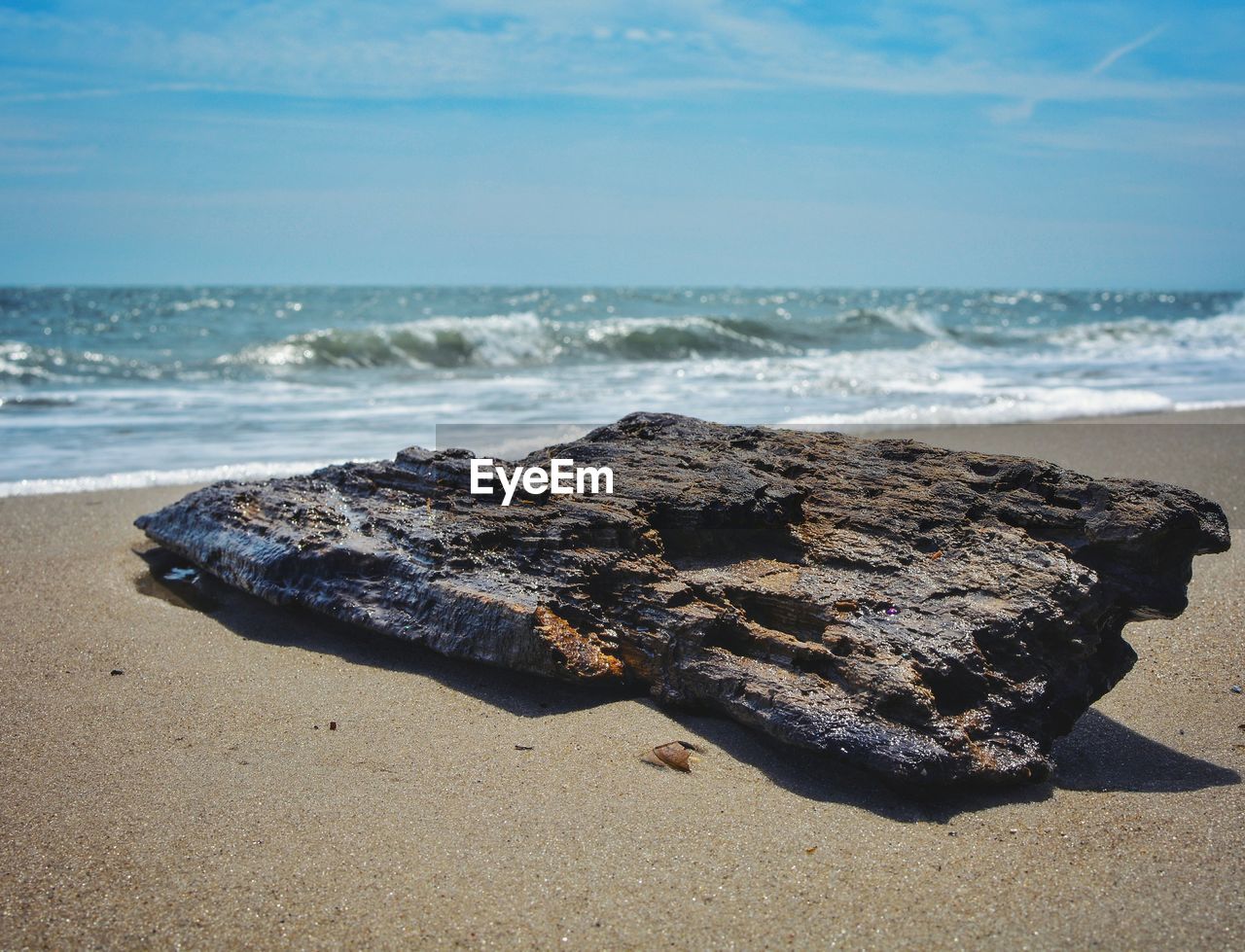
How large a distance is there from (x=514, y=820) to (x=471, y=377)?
1145 cm

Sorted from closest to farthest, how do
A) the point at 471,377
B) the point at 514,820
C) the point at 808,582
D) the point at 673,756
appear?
1. the point at 514,820
2. the point at 673,756
3. the point at 808,582
4. the point at 471,377

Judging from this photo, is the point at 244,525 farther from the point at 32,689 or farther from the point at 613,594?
the point at 613,594

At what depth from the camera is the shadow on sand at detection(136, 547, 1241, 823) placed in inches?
94.3

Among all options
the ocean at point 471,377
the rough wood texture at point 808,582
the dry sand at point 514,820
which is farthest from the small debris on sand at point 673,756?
the ocean at point 471,377

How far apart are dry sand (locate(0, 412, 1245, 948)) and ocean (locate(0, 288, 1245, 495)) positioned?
3.35m

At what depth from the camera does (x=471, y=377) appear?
43.9ft

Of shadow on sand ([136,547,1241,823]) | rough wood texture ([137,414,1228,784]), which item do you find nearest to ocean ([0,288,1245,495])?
shadow on sand ([136,547,1241,823])

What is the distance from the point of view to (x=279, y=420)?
8648 millimetres

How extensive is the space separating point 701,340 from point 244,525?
1605 cm

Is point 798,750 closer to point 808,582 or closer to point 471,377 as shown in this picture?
point 808,582

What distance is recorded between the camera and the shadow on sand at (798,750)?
7.86 feet

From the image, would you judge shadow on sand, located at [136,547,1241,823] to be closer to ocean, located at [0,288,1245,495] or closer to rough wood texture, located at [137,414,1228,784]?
rough wood texture, located at [137,414,1228,784]

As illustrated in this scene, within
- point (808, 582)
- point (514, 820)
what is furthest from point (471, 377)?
point (514, 820)

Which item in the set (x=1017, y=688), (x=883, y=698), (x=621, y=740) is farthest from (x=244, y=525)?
(x=1017, y=688)
